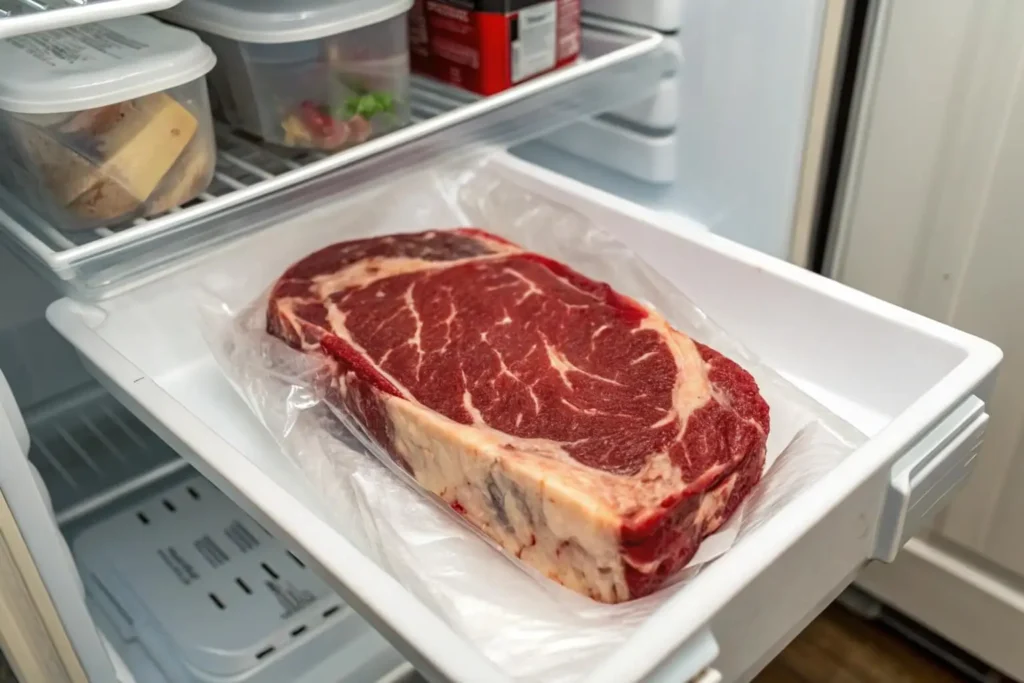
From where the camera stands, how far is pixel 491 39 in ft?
2.74

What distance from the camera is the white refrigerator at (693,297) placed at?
55cm

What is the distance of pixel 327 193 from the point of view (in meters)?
0.80

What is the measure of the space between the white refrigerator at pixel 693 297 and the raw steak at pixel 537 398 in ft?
0.22

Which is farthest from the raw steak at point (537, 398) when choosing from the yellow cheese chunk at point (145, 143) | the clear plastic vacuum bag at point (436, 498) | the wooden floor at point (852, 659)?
the wooden floor at point (852, 659)

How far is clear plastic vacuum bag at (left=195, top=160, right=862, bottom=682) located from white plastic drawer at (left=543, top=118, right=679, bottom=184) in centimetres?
15

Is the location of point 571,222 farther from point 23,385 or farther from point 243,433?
point 23,385

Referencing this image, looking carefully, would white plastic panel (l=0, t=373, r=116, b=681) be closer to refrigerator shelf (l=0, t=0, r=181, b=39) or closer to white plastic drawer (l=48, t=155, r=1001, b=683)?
white plastic drawer (l=48, t=155, r=1001, b=683)

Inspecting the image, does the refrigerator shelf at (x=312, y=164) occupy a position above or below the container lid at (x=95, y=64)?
below

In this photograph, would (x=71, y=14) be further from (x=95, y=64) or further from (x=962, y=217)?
(x=962, y=217)

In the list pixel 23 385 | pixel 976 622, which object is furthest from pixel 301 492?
pixel 976 622

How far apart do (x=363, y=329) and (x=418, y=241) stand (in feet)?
0.48

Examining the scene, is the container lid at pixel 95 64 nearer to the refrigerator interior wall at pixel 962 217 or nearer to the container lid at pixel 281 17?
the container lid at pixel 281 17

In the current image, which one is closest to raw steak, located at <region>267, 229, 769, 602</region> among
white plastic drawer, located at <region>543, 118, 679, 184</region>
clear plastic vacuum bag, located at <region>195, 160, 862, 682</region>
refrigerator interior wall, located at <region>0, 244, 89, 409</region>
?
clear plastic vacuum bag, located at <region>195, 160, 862, 682</region>

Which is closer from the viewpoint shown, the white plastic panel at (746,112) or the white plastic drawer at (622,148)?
the white plastic panel at (746,112)
